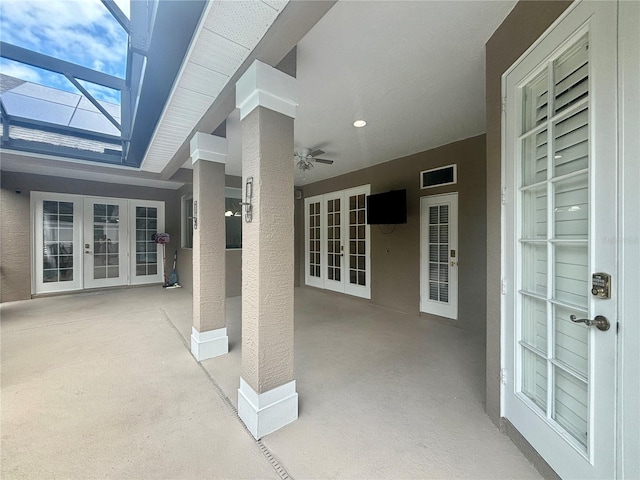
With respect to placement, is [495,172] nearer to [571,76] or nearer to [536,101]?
[536,101]

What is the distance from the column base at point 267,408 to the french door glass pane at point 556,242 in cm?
149

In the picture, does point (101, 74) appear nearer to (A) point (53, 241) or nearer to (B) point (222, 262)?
(B) point (222, 262)

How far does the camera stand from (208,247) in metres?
2.88

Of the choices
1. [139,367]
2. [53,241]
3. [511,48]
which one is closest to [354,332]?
[139,367]

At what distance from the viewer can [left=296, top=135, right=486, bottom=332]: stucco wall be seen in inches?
143

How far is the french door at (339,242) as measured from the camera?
5.42 meters

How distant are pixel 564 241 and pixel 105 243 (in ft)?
26.4

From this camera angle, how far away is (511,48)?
64.8 inches

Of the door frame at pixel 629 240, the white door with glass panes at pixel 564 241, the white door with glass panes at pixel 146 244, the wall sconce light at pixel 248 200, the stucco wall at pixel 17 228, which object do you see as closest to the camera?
the door frame at pixel 629 240

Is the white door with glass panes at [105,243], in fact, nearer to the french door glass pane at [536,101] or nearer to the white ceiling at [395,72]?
the white ceiling at [395,72]

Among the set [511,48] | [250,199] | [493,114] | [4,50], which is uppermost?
[4,50]

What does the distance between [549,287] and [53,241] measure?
816 cm

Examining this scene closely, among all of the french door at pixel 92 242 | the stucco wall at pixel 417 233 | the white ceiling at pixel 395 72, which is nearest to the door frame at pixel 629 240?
the white ceiling at pixel 395 72

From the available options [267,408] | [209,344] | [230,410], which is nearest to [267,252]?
[267,408]
